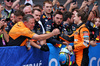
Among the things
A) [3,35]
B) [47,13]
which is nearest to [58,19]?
[47,13]

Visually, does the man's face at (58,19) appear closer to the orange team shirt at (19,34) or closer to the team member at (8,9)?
the orange team shirt at (19,34)

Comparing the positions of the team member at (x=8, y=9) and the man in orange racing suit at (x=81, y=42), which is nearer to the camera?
the man in orange racing suit at (x=81, y=42)

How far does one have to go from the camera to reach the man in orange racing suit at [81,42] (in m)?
5.73

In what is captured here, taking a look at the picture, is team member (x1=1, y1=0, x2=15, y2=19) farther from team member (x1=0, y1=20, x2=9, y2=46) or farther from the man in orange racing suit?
the man in orange racing suit

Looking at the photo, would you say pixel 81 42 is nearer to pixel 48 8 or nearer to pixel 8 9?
pixel 48 8

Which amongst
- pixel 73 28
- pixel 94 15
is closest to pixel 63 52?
pixel 73 28

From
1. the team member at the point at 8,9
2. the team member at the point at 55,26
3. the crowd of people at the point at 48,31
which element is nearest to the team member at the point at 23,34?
the crowd of people at the point at 48,31

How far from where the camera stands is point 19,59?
5.20 metres

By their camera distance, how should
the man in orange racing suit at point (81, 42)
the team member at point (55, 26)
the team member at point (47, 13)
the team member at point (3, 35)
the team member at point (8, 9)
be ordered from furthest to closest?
the team member at point (8, 9)
the team member at point (47, 13)
the team member at point (55, 26)
the man in orange racing suit at point (81, 42)
the team member at point (3, 35)

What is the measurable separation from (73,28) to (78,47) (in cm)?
172

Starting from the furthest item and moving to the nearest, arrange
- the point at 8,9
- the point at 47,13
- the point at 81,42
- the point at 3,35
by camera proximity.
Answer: the point at 8,9 < the point at 47,13 < the point at 81,42 < the point at 3,35

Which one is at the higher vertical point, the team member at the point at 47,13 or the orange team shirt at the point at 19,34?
the team member at the point at 47,13

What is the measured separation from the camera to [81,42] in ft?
19.1

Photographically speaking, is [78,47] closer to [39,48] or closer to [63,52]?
[63,52]
